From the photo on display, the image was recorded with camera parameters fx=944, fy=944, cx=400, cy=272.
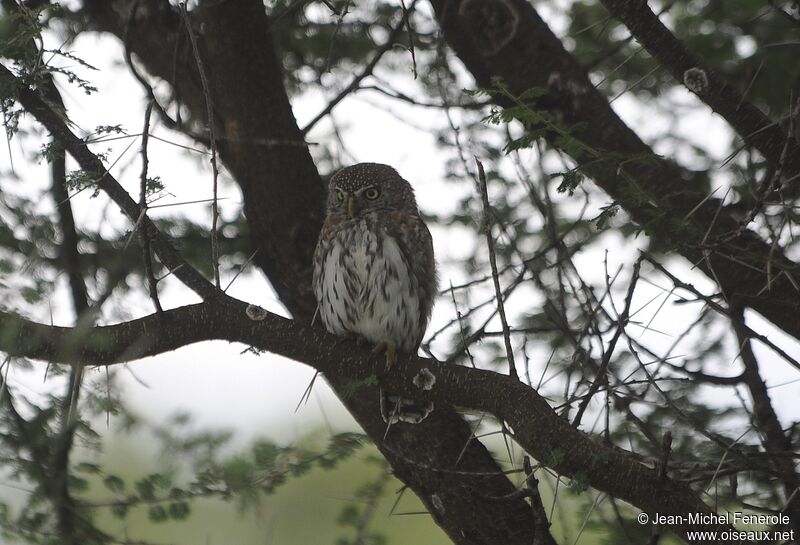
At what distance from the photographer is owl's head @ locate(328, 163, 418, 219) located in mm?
4859

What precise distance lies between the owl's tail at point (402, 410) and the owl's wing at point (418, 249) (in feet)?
2.30

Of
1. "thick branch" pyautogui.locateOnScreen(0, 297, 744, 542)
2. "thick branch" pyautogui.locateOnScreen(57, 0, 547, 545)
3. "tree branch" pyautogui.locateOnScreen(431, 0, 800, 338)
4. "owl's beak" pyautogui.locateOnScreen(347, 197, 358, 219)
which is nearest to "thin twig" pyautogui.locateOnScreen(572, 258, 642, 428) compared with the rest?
"thick branch" pyautogui.locateOnScreen(0, 297, 744, 542)

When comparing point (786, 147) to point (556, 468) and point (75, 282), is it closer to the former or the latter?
point (556, 468)

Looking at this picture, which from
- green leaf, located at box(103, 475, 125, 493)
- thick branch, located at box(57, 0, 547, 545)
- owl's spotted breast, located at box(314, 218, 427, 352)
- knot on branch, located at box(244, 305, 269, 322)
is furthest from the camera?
owl's spotted breast, located at box(314, 218, 427, 352)

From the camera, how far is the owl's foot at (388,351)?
11.9 feet

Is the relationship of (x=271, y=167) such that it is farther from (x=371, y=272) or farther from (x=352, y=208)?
(x=371, y=272)

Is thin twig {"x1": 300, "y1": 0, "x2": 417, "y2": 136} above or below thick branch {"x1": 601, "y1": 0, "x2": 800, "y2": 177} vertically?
above

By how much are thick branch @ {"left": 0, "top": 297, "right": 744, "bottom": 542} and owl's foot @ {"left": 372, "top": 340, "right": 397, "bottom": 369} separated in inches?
12.5

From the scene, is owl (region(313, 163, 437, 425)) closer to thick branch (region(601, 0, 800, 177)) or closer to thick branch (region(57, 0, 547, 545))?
thick branch (region(57, 0, 547, 545))

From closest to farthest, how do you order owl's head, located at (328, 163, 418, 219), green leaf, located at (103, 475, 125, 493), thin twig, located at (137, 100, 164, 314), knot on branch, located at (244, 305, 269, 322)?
thin twig, located at (137, 100, 164, 314), knot on branch, located at (244, 305, 269, 322), green leaf, located at (103, 475, 125, 493), owl's head, located at (328, 163, 418, 219)

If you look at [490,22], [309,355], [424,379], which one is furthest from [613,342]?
[490,22]

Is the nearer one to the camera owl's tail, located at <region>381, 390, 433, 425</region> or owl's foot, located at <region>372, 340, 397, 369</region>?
owl's foot, located at <region>372, 340, 397, 369</region>

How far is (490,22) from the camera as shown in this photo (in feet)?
15.9

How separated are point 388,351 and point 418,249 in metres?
1.09
